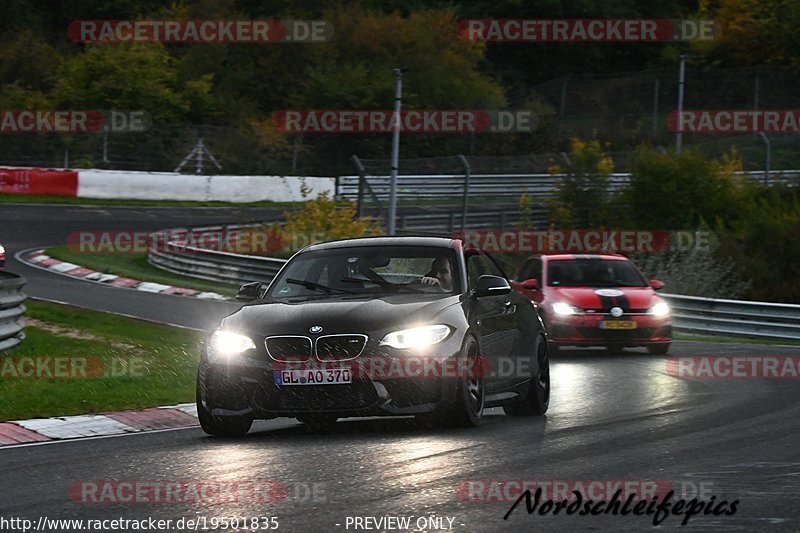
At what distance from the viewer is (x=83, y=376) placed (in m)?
14.1

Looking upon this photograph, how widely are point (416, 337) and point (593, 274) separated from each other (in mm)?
10848

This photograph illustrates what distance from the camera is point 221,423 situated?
33.5ft

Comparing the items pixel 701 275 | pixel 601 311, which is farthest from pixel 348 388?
pixel 701 275

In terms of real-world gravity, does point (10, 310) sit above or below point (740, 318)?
above

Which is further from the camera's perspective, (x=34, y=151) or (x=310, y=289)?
(x=34, y=151)

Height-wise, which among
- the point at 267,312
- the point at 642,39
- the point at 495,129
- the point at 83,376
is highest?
the point at 642,39

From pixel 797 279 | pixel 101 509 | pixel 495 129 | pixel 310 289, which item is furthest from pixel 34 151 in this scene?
pixel 101 509

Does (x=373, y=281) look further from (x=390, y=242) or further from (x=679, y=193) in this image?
(x=679, y=193)

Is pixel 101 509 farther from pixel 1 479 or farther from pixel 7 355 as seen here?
pixel 7 355

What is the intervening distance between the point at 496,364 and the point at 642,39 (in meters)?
70.5

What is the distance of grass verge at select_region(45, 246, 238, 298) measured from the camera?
3086 centimetres

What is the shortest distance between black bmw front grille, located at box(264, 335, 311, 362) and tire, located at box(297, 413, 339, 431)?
63cm

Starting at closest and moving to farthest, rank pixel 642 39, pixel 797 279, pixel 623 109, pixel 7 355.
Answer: pixel 7 355, pixel 797 279, pixel 623 109, pixel 642 39

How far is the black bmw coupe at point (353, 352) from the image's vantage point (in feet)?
32.5
